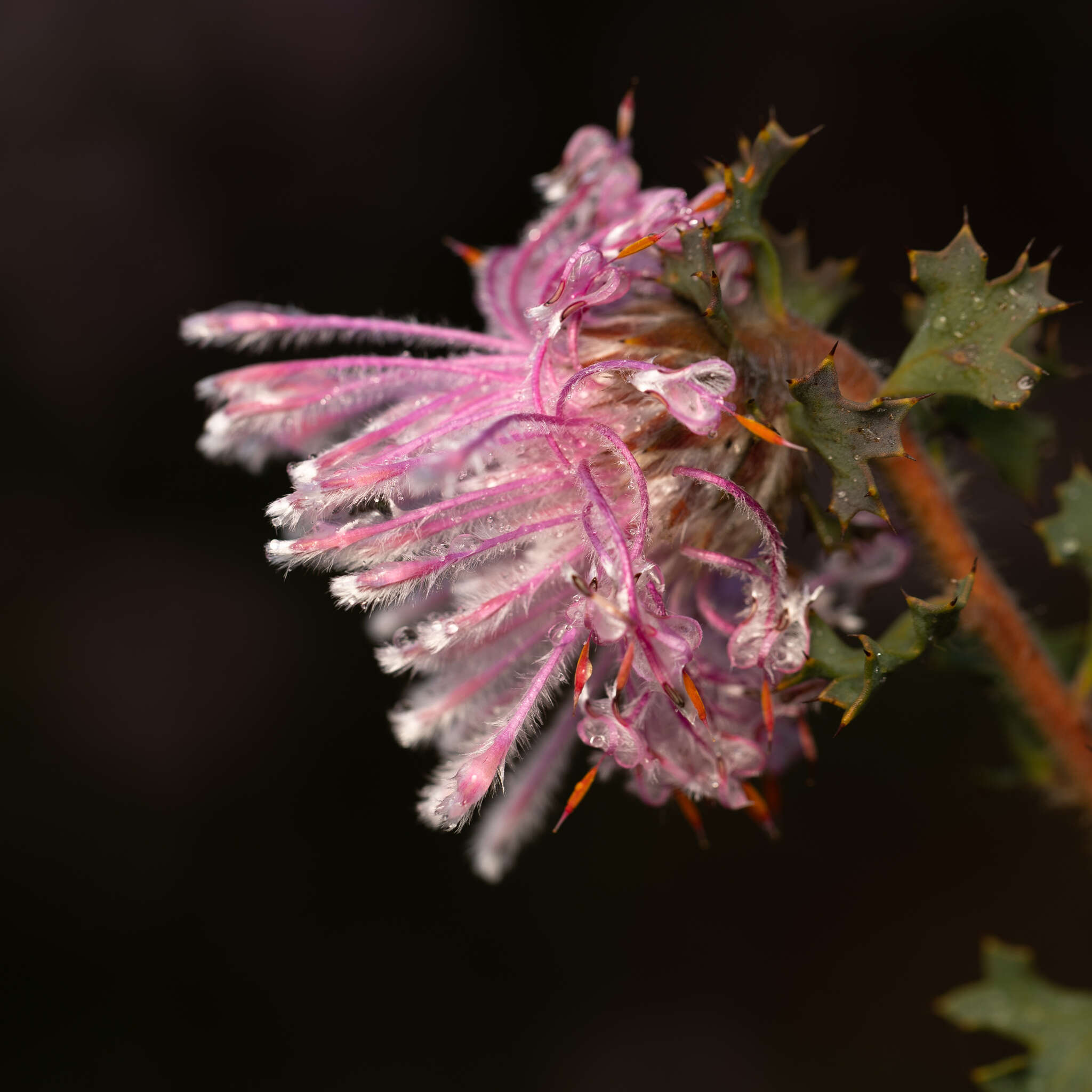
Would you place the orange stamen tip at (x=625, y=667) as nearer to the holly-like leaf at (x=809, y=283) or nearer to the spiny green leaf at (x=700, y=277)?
the spiny green leaf at (x=700, y=277)

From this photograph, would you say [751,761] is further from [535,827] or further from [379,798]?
[379,798]

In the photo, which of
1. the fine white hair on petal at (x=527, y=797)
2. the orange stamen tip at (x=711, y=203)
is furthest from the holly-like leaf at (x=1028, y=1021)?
the orange stamen tip at (x=711, y=203)

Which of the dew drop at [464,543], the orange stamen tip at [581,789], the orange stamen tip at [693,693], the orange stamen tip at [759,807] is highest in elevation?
the dew drop at [464,543]

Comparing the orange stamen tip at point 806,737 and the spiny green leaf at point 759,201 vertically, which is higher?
the spiny green leaf at point 759,201

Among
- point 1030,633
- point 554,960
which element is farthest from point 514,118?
point 554,960

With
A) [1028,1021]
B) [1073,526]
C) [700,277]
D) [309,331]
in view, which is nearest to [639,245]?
[700,277]

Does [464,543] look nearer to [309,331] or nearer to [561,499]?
[561,499]
